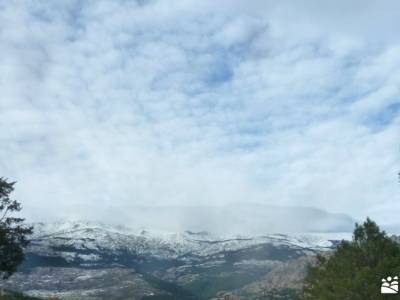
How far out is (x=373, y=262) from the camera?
5694cm

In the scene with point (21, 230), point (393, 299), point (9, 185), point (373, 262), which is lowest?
point (393, 299)

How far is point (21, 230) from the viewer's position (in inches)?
2554

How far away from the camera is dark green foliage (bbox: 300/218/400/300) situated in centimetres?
5128

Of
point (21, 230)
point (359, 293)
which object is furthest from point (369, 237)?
point (21, 230)

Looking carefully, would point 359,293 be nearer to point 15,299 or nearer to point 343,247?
point 343,247

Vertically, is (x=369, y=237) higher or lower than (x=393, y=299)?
higher

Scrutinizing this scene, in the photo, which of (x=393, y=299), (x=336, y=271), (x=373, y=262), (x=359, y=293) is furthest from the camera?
(x=336, y=271)

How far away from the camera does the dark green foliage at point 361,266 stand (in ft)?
168

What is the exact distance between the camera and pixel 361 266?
5725 cm

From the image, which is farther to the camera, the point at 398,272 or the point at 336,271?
the point at 336,271

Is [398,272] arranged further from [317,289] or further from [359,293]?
[317,289]

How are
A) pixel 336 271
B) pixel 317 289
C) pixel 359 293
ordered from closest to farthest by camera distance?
pixel 359 293
pixel 336 271
pixel 317 289

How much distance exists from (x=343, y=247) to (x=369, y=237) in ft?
17.0

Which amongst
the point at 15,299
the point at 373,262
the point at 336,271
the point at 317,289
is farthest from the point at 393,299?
the point at 15,299
